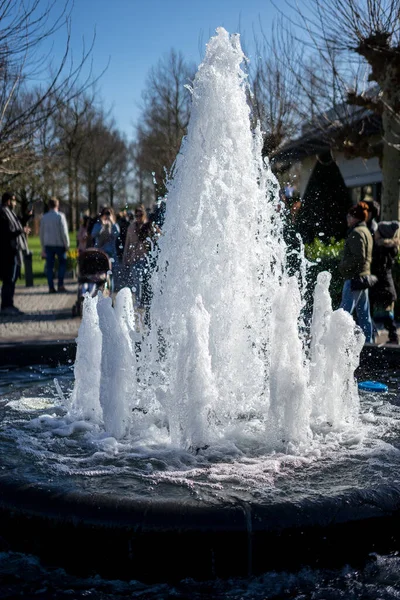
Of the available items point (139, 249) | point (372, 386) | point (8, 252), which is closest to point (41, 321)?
point (8, 252)

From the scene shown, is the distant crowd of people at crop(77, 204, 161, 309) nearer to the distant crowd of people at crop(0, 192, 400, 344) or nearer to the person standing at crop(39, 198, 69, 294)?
the distant crowd of people at crop(0, 192, 400, 344)

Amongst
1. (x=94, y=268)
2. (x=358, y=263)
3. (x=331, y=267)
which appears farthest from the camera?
(x=331, y=267)

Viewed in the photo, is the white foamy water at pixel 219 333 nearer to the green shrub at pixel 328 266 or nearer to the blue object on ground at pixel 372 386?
the blue object on ground at pixel 372 386

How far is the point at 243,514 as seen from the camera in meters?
3.62

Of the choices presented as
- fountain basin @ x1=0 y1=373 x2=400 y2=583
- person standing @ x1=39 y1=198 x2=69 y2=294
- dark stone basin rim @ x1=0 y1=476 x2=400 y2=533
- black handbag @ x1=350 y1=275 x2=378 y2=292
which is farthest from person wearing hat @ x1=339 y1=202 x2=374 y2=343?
person standing @ x1=39 y1=198 x2=69 y2=294

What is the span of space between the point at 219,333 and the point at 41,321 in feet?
21.0

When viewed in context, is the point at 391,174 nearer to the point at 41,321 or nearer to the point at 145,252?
the point at 145,252

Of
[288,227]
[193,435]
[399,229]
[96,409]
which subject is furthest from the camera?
[288,227]

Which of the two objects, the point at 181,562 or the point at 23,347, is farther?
the point at 23,347

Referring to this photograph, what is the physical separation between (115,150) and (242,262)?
53.1 m

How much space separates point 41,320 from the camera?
12.2 metres

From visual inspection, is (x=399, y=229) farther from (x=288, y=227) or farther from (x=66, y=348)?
(x=288, y=227)

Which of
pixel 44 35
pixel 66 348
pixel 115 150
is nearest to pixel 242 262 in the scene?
pixel 66 348

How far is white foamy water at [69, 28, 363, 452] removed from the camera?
16.3ft
